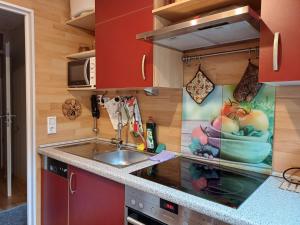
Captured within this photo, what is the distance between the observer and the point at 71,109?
2.11 m

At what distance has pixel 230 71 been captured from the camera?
1.42m

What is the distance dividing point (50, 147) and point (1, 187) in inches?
68.6

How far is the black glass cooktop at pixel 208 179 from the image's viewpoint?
3.31 feet

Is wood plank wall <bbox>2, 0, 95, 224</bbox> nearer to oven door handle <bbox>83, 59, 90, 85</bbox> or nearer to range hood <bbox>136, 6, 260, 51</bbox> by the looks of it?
oven door handle <bbox>83, 59, 90, 85</bbox>

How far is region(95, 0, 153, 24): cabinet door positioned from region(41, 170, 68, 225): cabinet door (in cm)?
121

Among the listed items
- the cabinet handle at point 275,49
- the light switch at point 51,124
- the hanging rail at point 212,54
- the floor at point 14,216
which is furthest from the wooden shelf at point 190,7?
the floor at point 14,216

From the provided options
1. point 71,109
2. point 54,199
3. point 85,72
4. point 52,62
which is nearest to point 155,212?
point 54,199

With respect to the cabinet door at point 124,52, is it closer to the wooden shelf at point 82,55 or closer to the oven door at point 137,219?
the wooden shelf at point 82,55

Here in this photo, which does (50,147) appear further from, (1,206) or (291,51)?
(291,51)

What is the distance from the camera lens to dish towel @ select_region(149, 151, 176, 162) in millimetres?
1556

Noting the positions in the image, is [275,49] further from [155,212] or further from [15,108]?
[15,108]

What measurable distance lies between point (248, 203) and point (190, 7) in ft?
3.34

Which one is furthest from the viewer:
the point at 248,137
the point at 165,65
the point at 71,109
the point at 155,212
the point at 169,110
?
the point at 71,109

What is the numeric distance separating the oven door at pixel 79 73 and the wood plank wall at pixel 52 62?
0.25 feet
